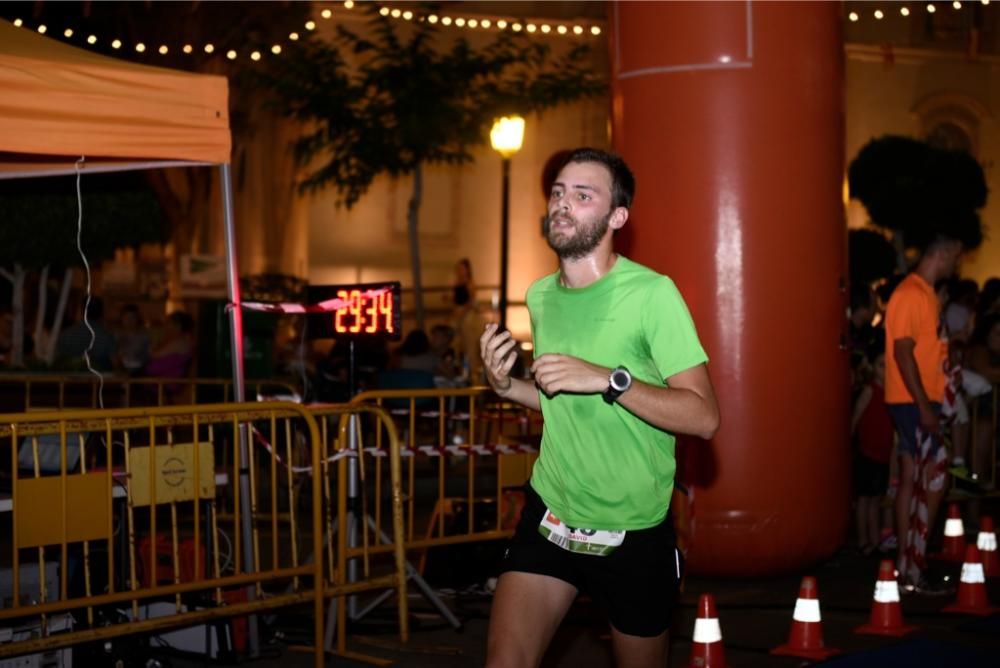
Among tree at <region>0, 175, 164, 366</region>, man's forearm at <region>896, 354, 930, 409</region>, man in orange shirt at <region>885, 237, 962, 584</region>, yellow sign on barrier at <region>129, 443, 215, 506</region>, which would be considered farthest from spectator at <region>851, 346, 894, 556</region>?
tree at <region>0, 175, 164, 366</region>

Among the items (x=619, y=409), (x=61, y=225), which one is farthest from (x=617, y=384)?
(x=61, y=225)

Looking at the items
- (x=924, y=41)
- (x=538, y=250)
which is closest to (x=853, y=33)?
(x=924, y=41)

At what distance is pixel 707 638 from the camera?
6.65m

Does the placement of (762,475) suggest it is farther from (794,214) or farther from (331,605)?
(331,605)

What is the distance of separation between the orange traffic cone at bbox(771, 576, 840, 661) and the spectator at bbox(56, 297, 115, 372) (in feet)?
31.5

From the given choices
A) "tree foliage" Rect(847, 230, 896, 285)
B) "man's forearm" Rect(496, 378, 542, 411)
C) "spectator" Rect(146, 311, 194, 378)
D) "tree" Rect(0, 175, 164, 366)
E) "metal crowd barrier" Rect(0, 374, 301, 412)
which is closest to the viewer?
"man's forearm" Rect(496, 378, 542, 411)

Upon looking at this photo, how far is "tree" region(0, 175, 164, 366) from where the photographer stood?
60.0 ft

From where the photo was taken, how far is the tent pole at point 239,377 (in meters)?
7.82

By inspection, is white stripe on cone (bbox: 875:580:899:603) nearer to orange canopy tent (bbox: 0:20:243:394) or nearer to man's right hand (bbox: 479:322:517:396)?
orange canopy tent (bbox: 0:20:243:394)

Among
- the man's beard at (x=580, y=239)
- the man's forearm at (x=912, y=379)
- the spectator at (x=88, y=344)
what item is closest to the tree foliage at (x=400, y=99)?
the spectator at (x=88, y=344)

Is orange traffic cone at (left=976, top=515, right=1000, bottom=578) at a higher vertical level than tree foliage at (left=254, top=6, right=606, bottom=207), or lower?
lower

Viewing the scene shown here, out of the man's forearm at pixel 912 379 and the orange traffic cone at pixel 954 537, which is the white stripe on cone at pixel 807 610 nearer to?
the man's forearm at pixel 912 379

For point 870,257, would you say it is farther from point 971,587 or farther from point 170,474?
point 170,474

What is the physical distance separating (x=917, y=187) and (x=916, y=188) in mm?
24
